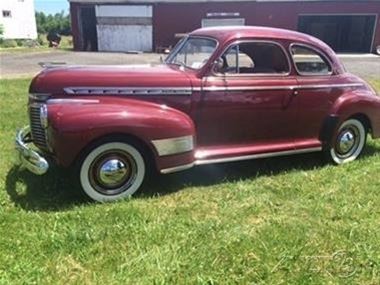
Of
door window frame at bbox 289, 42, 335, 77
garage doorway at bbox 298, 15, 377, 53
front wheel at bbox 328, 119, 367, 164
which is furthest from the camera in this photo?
garage doorway at bbox 298, 15, 377, 53

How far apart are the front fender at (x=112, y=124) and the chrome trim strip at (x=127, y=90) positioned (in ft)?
0.30

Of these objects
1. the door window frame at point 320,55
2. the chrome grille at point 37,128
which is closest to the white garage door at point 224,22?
the door window frame at point 320,55

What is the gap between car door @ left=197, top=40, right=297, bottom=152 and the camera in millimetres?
5055

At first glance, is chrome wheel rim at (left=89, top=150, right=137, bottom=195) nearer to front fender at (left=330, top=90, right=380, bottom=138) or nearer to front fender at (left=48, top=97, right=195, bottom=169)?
front fender at (left=48, top=97, right=195, bottom=169)

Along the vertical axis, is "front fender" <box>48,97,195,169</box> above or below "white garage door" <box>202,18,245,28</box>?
above

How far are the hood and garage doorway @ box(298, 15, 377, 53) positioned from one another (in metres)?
25.5

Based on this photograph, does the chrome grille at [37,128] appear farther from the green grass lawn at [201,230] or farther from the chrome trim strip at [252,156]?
the chrome trim strip at [252,156]

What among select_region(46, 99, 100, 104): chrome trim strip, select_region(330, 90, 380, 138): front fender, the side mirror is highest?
the side mirror

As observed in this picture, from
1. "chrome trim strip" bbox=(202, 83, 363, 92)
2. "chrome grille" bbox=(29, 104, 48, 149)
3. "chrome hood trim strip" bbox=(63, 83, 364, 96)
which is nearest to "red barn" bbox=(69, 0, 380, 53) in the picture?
"chrome trim strip" bbox=(202, 83, 363, 92)

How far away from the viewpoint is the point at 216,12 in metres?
27.8

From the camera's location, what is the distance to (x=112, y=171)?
4547 millimetres

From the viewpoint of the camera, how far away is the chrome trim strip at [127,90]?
4586 mm

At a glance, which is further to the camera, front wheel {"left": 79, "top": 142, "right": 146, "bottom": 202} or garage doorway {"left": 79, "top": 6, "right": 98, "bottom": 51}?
garage doorway {"left": 79, "top": 6, "right": 98, "bottom": 51}

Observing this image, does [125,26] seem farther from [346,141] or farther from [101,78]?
[101,78]
